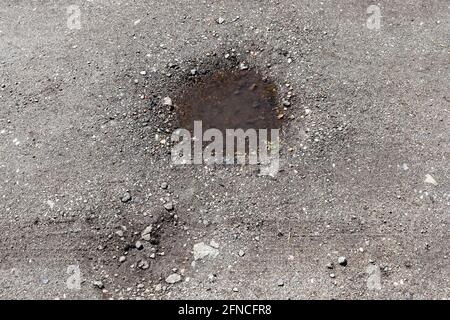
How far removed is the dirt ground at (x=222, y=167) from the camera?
3.99m

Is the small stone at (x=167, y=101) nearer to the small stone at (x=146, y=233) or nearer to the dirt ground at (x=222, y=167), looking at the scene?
the dirt ground at (x=222, y=167)

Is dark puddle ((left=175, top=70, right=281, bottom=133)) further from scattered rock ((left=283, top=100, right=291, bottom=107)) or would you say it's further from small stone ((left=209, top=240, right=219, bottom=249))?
small stone ((left=209, top=240, right=219, bottom=249))

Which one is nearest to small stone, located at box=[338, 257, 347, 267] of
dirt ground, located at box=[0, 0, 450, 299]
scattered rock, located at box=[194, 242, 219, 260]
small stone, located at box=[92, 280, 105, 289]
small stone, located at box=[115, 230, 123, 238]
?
dirt ground, located at box=[0, 0, 450, 299]

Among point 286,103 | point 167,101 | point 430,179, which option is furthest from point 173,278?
point 430,179

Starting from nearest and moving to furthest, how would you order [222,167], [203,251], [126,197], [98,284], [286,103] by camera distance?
[98,284]
[203,251]
[126,197]
[222,167]
[286,103]

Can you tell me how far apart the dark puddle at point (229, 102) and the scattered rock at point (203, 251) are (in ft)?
3.82

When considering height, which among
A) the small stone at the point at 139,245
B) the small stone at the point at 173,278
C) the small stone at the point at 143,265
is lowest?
the small stone at the point at 173,278

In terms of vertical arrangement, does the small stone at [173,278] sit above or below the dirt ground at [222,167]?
below

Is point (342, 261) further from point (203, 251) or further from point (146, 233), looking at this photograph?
point (146, 233)

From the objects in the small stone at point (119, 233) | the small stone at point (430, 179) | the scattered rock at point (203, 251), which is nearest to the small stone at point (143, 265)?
the small stone at point (119, 233)

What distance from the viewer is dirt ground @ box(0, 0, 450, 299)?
3.99 meters

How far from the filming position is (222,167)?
4.44 m

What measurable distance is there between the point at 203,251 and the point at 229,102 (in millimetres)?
1540
